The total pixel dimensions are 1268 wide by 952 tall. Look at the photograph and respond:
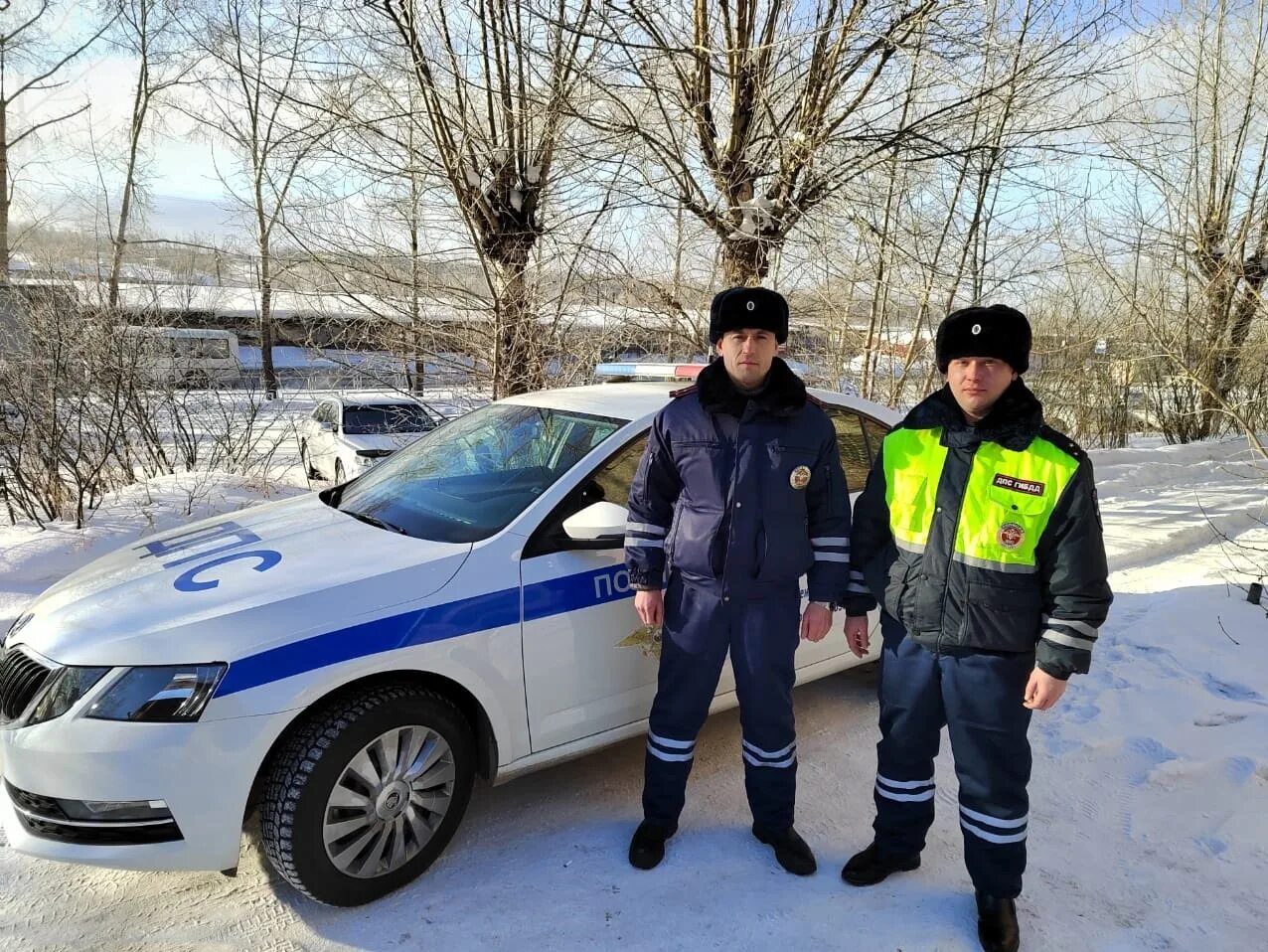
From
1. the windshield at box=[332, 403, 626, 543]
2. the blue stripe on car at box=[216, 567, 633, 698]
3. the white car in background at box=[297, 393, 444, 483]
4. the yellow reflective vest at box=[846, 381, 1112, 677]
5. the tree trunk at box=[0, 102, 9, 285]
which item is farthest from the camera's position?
the tree trunk at box=[0, 102, 9, 285]

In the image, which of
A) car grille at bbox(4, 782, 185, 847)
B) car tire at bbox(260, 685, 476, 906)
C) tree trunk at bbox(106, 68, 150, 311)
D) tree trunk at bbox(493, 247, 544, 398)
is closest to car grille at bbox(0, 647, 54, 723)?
car grille at bbox(4, 782, 185, 847)

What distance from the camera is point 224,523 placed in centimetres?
319

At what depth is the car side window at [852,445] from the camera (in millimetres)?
3580

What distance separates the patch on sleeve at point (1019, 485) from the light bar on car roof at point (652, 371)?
5.20 ft

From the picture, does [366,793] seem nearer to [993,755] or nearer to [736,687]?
[736,687]

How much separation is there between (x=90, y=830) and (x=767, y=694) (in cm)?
199

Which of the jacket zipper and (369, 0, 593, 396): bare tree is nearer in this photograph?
the jacket zipper

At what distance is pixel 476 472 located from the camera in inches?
126

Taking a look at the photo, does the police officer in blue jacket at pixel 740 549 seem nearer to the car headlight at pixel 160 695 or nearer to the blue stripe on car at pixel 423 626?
the blue stripe on car at pixel 423 626

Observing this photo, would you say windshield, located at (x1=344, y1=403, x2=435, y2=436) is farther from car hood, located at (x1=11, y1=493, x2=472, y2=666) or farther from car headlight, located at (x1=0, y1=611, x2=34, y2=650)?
car headlight, located at (x1=0, y1=611, x2=34, y2=650)

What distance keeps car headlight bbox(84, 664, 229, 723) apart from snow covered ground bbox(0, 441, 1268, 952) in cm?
73

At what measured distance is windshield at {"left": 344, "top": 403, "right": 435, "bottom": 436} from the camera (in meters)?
7.85

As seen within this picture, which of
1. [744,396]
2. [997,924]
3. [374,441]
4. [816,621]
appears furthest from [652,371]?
[374,441]

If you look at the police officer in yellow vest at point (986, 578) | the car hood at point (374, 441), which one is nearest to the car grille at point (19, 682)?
the police officer in yellow vest at point (986, 578)
